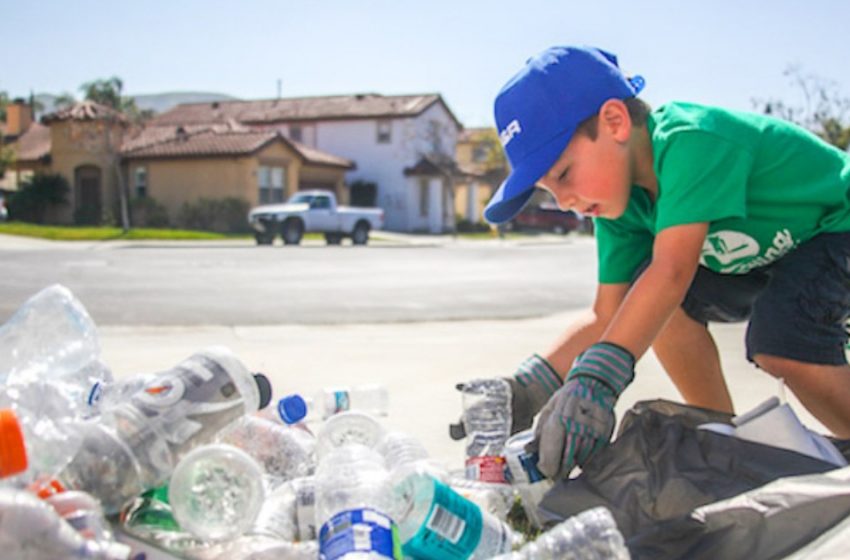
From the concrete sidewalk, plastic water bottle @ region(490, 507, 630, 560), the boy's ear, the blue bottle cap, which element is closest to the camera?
plastic water bottle @ region(490, 507, 630, 560)

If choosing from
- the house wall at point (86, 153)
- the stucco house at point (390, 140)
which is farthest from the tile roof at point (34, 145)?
the stucco house at point (390, 140)

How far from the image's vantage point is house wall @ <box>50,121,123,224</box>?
40.4 meters

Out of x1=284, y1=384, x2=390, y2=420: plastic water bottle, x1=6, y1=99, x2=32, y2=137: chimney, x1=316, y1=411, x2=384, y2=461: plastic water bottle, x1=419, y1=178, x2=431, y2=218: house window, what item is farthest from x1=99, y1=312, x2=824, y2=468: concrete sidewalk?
x1=6, y1=99, x2=32, y2=137: chimney

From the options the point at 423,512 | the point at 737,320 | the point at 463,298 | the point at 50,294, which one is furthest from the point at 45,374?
the point at 463,298

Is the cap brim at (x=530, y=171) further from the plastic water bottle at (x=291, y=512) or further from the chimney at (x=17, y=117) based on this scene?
the chimney at (x=17, y=117)

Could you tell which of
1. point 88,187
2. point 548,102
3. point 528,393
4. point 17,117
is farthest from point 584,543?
point 17,117

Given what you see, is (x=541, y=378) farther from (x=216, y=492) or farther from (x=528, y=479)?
(x=216, y=492)

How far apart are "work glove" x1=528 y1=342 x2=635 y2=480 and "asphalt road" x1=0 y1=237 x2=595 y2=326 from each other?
6.34 meters

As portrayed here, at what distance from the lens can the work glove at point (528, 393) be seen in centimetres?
329

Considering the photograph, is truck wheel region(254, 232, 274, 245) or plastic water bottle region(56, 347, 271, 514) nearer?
plastic water bottle region(56, 347, 271, 514)

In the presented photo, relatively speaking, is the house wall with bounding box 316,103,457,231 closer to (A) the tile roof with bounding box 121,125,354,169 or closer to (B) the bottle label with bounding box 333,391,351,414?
(A) the tile roof with bounding box 121,125,354,169

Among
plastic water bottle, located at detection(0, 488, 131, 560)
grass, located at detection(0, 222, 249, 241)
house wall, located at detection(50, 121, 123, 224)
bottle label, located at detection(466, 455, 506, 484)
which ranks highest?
house wall, located at detection(50, 121, 123, 224)

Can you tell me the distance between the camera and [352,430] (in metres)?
3.34

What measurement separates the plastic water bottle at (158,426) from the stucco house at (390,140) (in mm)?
44674
